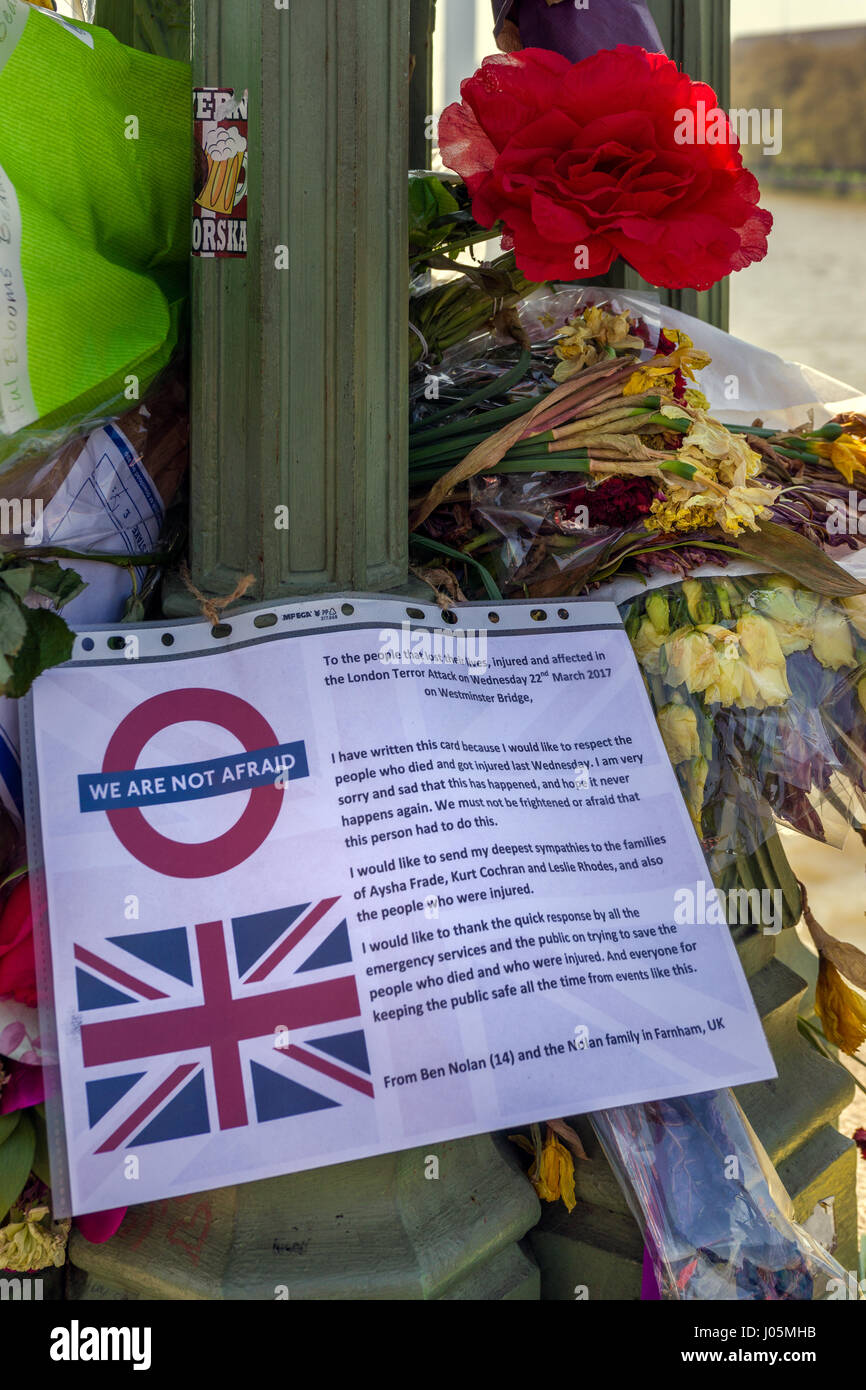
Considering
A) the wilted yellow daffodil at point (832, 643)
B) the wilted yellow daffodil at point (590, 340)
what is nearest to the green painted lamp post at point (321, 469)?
the wilted yellow daffodil at point (590, 340)

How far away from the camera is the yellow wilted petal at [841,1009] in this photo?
49.3 inches

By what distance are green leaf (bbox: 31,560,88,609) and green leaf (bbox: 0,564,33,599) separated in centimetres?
1

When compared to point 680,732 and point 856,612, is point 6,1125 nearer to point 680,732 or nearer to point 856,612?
point 680,732

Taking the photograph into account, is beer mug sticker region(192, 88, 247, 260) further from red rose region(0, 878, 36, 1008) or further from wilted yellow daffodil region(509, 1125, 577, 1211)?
wilted yellow daffodil region(509, 1125, 577, 1211)

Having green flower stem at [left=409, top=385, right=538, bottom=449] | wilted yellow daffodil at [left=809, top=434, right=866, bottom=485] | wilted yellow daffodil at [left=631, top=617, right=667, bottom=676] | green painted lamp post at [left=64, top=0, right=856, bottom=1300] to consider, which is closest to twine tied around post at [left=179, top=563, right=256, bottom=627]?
green painted lamp post at [left=64, top=0, right=856, bottom=1300]

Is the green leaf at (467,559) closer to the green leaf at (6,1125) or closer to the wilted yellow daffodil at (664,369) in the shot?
the wilted yellow daffodil at (664,369)

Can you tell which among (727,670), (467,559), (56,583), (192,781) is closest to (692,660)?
(727,670)

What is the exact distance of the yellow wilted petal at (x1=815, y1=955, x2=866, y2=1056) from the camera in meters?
1.25

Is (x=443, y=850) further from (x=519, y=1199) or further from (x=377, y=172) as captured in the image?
(x=377, y=172)

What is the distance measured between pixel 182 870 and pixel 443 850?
0.22 m

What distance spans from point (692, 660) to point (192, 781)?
487 millimetres

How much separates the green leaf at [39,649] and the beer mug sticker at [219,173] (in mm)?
377

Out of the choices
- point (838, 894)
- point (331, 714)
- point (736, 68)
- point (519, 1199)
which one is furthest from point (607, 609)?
point (736, 68)

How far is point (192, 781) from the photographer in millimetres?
1038
